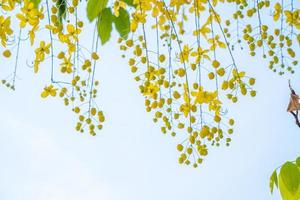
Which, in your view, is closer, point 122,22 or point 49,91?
point 122,22

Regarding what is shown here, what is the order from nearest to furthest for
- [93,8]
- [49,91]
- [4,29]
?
[93,8], [4,29], [49,91]

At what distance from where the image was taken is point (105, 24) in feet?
3.73

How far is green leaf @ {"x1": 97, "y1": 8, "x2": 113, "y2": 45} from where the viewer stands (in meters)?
1.12

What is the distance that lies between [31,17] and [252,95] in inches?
25.7

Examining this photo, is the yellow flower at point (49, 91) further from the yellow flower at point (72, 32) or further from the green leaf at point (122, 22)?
the green leaf at point (122, 22)

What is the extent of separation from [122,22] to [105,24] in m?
0.05

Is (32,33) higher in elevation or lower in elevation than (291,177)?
higher

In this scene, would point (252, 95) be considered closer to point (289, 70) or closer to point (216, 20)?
point (216, 20)

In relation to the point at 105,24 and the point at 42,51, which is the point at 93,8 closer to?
the point at 105,24

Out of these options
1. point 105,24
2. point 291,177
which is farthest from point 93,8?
point 291,177

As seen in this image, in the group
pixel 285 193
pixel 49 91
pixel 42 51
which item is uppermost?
pixel 42 51

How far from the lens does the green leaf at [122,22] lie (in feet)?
3.79

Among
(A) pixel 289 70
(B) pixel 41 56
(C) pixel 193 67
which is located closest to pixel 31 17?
(B) pixel 41 56

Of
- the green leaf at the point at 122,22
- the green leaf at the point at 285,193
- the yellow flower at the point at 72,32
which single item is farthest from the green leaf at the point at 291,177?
the yellow flower at the point at 72,32
